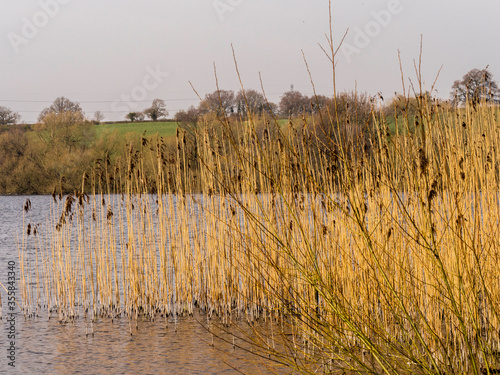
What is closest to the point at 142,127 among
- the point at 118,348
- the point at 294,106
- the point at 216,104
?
the point at 216,104

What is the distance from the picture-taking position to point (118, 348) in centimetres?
582

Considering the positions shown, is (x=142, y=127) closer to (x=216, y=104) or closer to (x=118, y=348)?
(x=216, y=104)

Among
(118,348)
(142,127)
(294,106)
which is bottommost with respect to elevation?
(118,348)

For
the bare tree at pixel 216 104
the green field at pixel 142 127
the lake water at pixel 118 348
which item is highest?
the green field at pixel 142 127

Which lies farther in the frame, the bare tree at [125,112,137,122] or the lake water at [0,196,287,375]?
the bare tree at [125,112,137,122]

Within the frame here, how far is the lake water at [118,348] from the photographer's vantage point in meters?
5.30

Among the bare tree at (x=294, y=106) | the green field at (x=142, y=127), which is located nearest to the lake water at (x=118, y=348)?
the bare tree at (x=294, y=106)

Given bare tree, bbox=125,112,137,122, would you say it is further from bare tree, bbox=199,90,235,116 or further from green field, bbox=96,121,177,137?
bare tree, bbox=199,90,235,116

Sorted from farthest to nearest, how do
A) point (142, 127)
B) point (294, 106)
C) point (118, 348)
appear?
point (142, 127)
point (294, 106)
point (118, 348)

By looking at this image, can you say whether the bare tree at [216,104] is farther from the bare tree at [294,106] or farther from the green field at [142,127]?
the green field at [142,127]

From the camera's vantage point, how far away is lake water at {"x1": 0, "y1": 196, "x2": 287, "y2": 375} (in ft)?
17.4

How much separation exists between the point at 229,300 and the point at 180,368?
1.33 metres

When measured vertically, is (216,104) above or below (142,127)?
below

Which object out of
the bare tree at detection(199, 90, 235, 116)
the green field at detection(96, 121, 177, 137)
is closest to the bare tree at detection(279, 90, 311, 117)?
the bare tree at detection(199, 90, 235, 116)
